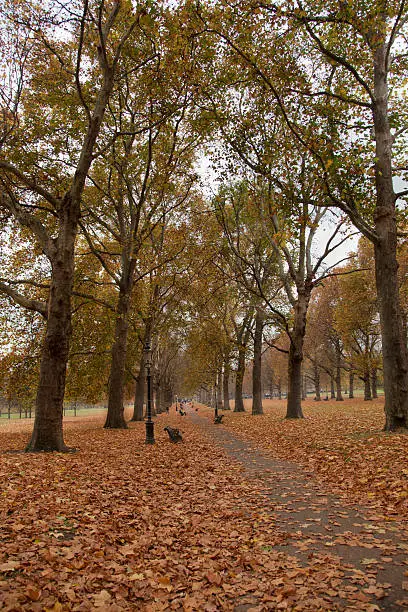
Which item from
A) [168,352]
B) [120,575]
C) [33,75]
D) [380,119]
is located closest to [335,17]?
[380,119]

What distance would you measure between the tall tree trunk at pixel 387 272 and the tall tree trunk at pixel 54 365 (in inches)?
353

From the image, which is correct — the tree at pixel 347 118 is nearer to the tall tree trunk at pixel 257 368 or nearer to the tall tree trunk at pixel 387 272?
the tall tree trunk at pixel 387 272

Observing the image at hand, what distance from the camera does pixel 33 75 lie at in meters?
13.9

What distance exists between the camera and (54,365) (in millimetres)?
10180

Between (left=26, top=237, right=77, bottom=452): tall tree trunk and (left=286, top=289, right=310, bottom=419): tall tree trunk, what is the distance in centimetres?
1146

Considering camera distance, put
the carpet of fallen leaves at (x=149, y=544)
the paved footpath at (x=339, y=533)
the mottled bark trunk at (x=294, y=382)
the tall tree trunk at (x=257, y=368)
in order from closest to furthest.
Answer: the carpet of fallen leaves at (x=149, y=544) → the paved footpath at (x=339, y=533) → the mottled bark trunk at (x=294, y=382) → the tall tree trunk at (x=257, y=368)

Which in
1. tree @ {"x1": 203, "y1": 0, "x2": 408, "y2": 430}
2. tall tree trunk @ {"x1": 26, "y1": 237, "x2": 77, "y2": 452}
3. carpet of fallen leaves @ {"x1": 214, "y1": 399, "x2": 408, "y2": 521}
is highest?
tree @ {"x1": 203, "y1": 0, "x2": 408, "y2": 430}

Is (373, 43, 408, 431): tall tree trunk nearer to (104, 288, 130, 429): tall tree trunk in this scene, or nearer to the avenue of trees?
the avenue of trees

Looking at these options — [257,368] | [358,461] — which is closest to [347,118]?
[358,461]

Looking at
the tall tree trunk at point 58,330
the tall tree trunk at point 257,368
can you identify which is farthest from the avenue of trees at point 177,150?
the tall tree trunk at point 257,368

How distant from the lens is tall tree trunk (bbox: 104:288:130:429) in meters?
17.9

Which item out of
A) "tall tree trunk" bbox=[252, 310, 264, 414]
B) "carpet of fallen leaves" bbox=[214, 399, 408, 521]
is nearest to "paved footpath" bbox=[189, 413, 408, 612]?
"carpet of fallen leaves" bbox=[214, 399, 408, 521]

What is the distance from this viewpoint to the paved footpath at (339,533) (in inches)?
141

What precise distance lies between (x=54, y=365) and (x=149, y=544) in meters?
6.65
